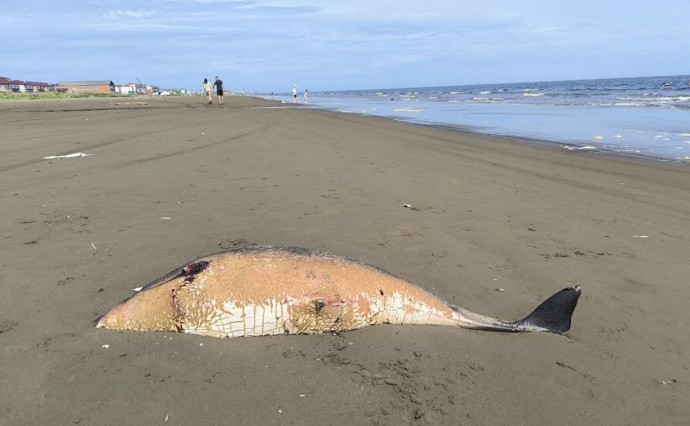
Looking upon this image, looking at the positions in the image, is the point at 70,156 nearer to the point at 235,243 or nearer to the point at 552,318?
the point at 235,243

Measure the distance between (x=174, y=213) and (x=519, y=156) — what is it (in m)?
8.10

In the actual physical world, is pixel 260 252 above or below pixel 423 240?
above

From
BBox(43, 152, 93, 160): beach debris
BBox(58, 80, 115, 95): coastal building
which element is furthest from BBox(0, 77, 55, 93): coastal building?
BBox(43, 152, 93, 160): beach debris

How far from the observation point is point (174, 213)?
4727 mm

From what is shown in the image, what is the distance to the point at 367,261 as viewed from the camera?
362cm

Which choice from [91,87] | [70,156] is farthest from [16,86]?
[70,156]

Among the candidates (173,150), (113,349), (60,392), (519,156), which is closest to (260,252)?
(113,349)

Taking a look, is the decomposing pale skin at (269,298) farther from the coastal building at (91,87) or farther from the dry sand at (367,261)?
the coastal building at (91,87)

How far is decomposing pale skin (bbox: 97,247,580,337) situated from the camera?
7.78 feet

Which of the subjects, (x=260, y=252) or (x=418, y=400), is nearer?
(x=418, y=400)

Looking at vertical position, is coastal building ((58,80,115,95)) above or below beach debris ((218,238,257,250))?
above

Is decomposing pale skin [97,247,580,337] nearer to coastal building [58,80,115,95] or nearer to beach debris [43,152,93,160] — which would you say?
beach debris [43,152,93,160]

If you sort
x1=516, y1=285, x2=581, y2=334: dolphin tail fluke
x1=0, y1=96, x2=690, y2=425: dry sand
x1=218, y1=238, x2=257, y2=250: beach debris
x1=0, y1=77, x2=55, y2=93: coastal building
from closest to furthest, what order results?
x1=0, y1=96, x2=690, y2=425: dry sand, x1=516, y1=285, x2=581, y2=334: dolphin tail fluke, x1=218, y1=238, x2=257, y2=250: beach debris, x1=0, y1=77, x2=55, y2=93: coastal building

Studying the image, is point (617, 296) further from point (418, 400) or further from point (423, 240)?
point (418, 400)
